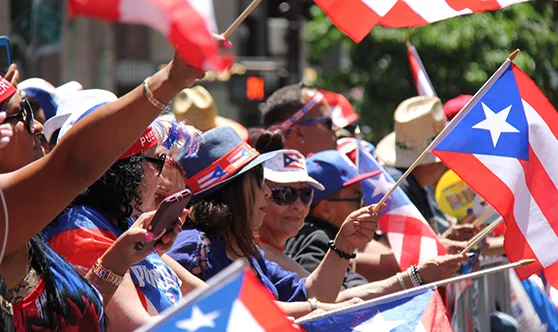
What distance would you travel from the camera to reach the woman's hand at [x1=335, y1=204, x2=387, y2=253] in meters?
4.48

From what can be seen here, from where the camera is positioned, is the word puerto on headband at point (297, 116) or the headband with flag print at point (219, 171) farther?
the word puerto on headband at point (297, 116)

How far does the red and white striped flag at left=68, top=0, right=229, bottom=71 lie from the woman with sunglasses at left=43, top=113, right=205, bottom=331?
948mm

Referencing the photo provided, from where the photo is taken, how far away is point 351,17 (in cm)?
427

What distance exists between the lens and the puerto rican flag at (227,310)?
2229 millimetres

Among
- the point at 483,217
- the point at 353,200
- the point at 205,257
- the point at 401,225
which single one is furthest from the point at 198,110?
the point at 205,257

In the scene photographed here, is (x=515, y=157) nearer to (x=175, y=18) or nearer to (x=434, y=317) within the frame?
(x=434, y=317)

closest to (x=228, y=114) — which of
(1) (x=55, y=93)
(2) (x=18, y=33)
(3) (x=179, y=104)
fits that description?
(2) (x=18, y=33)

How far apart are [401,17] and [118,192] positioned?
1.55 m

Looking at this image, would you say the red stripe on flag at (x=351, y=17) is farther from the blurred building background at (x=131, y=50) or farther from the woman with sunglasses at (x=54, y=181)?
the blurred building background at (x=131, y=50)

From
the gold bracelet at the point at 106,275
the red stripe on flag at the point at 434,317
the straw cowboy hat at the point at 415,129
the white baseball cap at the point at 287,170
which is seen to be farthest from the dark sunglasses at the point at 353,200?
the gold bracelet at the point at 106,275

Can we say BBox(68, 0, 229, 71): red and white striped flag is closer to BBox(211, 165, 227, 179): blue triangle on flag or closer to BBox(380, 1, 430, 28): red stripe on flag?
BBox(211, 165, 227, 179): blue triangle on flag

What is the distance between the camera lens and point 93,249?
129 inches

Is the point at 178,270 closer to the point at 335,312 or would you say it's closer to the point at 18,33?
the point at 335,312

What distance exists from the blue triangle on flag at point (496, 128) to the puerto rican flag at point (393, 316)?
0.92 m
